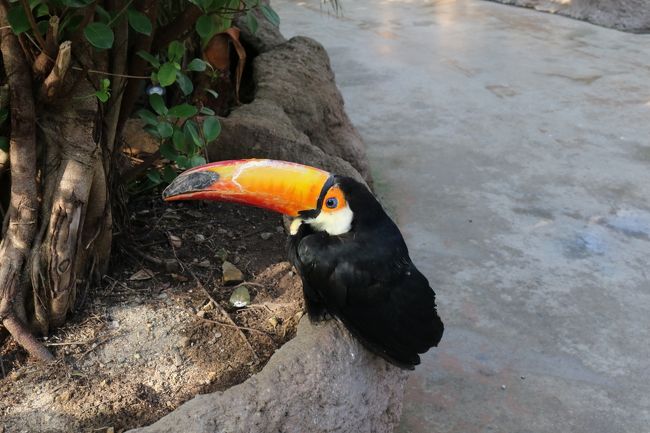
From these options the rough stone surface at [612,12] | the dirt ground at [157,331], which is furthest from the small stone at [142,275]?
the rough stone surface at [612,12]

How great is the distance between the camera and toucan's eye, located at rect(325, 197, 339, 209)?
2.17 m

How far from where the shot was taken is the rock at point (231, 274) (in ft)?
8.20

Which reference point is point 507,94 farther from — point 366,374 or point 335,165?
point 366,374

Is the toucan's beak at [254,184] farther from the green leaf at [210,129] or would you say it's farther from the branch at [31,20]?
the branch at [31,20]

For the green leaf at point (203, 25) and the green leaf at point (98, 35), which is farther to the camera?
the green leaf at point (203, 25)

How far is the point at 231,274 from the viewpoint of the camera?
2510 mm

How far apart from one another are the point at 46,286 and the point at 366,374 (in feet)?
3.06

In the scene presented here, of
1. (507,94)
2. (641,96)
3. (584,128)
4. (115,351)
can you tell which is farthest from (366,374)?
(641,96)

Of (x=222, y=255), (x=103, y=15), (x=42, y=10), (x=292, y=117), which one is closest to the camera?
(x=42, y=10)

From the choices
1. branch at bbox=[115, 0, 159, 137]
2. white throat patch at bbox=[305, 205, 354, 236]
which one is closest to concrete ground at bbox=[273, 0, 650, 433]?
white throat patch at bbox=[305, 205, 354, 236]

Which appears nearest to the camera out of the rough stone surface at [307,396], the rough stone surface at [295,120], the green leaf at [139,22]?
the rough stone surface at [307,396]

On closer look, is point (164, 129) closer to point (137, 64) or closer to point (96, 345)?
point (137, 64)

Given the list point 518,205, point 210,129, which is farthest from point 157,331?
point 518,205

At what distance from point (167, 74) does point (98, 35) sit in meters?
0.28
